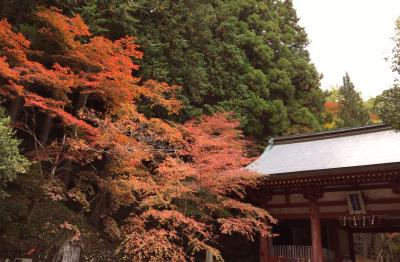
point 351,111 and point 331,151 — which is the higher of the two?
point 351,111

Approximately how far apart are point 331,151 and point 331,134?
1.85 metres

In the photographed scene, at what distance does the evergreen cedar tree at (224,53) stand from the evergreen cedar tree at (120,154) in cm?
235

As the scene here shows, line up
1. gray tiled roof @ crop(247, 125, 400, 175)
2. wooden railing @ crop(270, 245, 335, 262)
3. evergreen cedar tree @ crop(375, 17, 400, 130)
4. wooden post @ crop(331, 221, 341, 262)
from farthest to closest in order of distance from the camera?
wooden post @ crop(331, 221, 341, 262) → wooden railing @ crop(270, 245, 335, 262) → gray tiled roof @ crop(247, 125, 400, 175) → evergreen cedar tree @ crop(375, 17, 400, 130)

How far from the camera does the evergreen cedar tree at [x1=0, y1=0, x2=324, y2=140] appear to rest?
16.0 m

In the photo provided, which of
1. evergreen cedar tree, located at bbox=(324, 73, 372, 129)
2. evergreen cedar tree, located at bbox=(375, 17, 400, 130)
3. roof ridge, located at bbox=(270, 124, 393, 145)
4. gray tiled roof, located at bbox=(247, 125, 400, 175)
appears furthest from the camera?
evergreen cedar tree, located at bbox=(324, 73, 372, 129)

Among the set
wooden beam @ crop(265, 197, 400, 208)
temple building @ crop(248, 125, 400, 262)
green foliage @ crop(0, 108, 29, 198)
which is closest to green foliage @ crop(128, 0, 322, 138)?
temple building @ crop(248, 125, 400, 262)

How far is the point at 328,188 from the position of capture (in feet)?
38.0

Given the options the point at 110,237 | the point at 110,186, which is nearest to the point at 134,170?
the point at 110,186

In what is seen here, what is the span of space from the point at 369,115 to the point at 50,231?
89.5ft

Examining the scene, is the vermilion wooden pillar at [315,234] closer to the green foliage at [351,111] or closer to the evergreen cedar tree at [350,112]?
the evergreen cedar tree at [350,112]

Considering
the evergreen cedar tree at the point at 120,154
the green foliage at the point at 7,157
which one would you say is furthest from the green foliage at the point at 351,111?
the green foliage at the point at 7,157

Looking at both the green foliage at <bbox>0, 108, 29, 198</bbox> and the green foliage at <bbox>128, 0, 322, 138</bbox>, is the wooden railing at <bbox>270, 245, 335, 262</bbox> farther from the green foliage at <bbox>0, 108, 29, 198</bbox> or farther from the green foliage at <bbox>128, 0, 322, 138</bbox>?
the green foliage at <bbox>0, 108, 29, 198</bbox>

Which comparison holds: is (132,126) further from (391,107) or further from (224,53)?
(224,53)

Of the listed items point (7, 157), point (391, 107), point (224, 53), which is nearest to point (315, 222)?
Result: point (391, 107)
